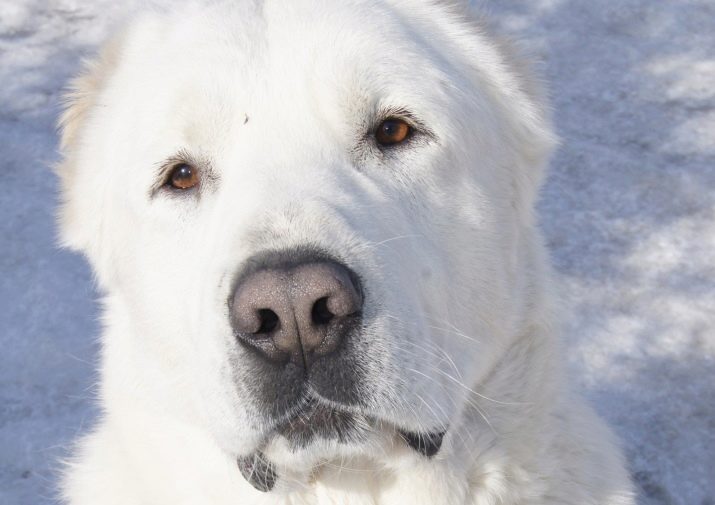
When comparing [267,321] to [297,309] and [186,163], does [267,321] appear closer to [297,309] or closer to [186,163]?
[297,309]

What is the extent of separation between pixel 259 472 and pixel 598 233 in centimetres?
333

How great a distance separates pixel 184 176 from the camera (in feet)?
8.87

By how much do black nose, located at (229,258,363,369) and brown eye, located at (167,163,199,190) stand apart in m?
0.59

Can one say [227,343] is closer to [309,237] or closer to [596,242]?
[309,237]

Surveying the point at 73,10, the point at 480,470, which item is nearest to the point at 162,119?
the point at 480,470

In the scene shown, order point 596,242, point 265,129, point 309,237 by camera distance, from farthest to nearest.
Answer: point 596,242, point 265,129, point 309,237

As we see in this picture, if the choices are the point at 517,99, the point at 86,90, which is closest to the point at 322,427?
the point at 517,99

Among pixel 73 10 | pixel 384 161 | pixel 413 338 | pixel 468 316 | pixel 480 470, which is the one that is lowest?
pixel 73 10

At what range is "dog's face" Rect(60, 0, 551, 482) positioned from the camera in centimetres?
224

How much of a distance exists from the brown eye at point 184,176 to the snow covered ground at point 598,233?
4.55 ft

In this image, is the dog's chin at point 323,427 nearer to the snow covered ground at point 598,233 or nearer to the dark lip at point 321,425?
the dark lip at point 321,425

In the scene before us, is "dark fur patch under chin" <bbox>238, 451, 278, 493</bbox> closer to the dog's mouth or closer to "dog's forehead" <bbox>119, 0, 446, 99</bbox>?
the dog's mouth

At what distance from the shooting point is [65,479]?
335 centimetres

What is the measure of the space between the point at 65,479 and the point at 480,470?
57.6 inches
